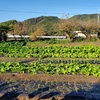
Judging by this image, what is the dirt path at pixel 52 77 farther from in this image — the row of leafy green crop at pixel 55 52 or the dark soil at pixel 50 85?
the row of leafy green crop at pixel 55 52

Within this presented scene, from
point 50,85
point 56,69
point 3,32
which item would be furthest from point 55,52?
point 3,32

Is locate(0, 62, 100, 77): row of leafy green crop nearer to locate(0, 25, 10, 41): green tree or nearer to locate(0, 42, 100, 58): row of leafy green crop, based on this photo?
locate(0, 42, 100, 58): row of leafy green crop

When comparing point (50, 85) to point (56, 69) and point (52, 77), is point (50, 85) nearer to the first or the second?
point (52, 77)

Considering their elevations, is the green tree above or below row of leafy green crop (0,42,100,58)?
above

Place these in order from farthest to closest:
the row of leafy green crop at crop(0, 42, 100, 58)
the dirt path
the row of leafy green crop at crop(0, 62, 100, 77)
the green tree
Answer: the green tree
the row of leafy green crop at crop(0, 42, 100, 58)
the row of leafy green crop at crop(0, 62, 100, 77)
the dirt path

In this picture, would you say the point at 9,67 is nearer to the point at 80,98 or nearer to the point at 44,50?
the point at 80,98

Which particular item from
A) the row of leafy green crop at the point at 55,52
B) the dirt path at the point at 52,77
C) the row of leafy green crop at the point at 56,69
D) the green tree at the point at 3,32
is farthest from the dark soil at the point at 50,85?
the green tree at the point at 3,32

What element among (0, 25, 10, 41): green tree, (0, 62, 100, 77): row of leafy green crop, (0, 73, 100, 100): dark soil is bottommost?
(0, 73, 100, 100): dark soil

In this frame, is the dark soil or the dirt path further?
the dirt path

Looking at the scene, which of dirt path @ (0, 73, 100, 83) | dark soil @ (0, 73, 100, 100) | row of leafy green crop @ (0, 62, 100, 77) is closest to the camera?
dark soil @ (0, 73, 100, 100)

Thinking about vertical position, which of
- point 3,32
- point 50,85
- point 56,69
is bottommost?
point 50,85

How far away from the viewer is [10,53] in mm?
21375

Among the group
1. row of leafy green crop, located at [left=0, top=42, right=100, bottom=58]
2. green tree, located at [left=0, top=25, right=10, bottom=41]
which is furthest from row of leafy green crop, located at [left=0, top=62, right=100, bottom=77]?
green tree, located at [left=0, top=25, right=10, bottom=41]

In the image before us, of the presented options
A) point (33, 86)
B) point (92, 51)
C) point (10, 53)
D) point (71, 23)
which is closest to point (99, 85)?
point (33, 86)
